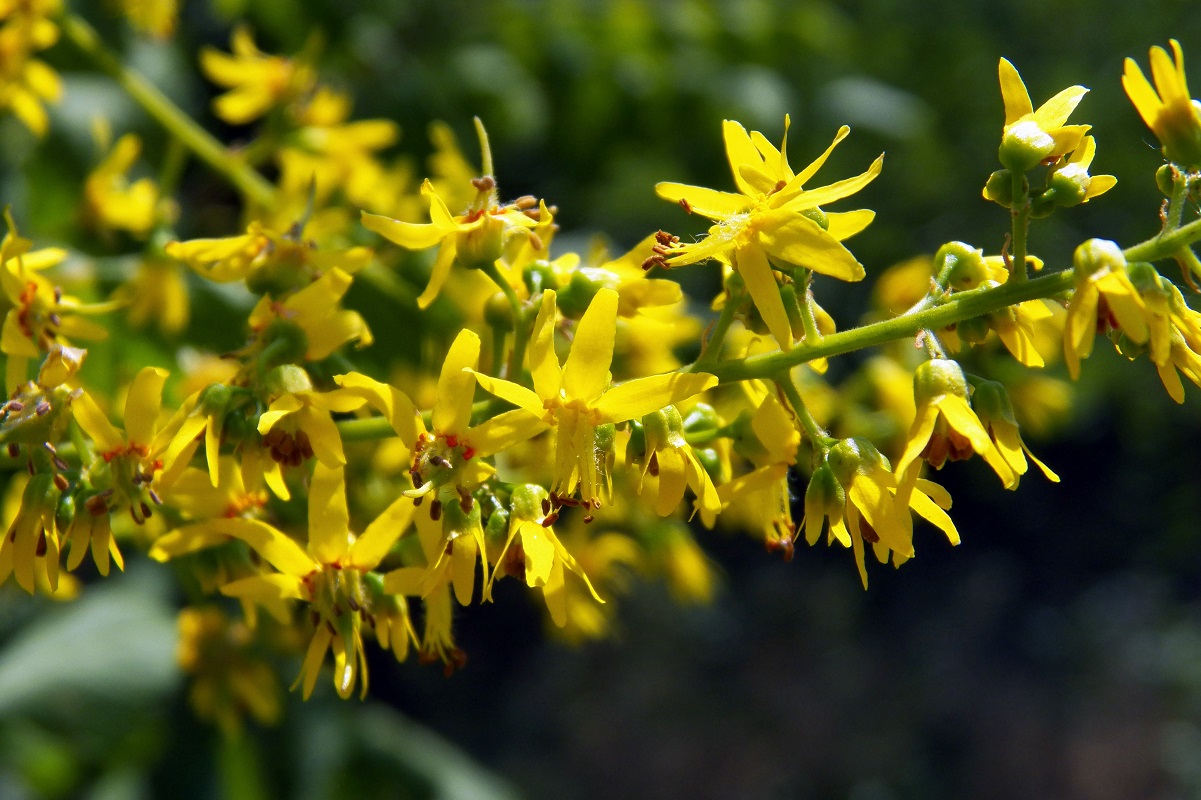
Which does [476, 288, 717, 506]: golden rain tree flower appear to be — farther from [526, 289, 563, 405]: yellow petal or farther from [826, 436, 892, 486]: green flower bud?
[826, 436, 892, 486]: green flower bud

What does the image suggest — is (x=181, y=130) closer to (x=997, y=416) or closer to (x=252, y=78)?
(x=252, y=78)

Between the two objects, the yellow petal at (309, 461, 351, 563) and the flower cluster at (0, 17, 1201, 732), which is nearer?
the flower cluster at (0, 17, 1201, 732)

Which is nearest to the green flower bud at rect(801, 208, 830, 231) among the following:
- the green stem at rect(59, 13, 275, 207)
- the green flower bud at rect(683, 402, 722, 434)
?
the green flower bud at rect(683, 402, 722, 434)

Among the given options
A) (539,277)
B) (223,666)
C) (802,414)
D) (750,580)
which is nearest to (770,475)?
(802,414)

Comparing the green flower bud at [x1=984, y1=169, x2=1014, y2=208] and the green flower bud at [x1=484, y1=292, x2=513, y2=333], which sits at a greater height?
the green flower bud at [x1=984, y1=169, x2=1014, y2=208]

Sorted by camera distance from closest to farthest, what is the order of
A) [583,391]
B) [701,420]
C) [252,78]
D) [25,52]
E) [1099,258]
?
[1099,258] < [583,391] < [701,420] < [25,52] < [252,78]

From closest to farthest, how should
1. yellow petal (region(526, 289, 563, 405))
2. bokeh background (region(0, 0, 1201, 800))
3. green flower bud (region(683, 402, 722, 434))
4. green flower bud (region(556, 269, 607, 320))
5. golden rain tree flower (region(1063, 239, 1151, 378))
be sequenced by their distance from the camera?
golden rain tree flower (region(1063, 239, 1151, 378)) < yellow petal (region(526, 289, 563, 405)) < green flower bud (region(556, 269, 607, 320)) < green flower bud (region(683, 402, 722, 434)) < bokeh background (region(0, 0, 1201, 800))

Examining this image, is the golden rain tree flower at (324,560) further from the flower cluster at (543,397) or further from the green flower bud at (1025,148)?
the green flower bud at (1025,148)
